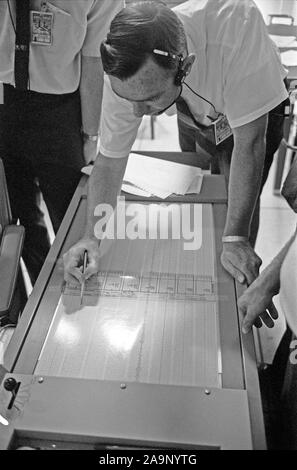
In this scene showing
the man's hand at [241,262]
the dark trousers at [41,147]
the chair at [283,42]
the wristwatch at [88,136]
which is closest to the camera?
the man's hand at [241,262]

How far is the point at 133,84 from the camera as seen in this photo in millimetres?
982

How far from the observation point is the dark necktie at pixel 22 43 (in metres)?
1.45

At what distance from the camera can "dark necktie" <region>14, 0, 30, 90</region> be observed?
1.45 metres

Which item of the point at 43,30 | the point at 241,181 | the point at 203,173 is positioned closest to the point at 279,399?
the point at 241,181

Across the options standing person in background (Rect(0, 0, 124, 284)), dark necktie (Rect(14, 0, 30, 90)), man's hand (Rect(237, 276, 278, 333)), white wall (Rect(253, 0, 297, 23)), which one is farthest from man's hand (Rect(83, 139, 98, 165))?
white wall (Rect(253, 0, 297, 23))

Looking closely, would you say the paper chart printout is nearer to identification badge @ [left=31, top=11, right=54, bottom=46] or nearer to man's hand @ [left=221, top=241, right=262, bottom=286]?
man's hand @ [left=221, top=241, right=262, bottom=286]

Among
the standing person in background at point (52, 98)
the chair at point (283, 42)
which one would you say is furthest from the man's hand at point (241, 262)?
the chair at point (283, 42)

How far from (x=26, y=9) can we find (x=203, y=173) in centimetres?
75

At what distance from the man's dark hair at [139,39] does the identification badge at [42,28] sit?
0.59 meters

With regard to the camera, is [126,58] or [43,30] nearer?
[126,58]

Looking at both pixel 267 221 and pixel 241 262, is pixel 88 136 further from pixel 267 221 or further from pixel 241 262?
pixel 267 221

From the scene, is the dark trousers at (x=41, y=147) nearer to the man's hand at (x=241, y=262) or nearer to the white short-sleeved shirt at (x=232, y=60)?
the white short-sleeved shirt at (x=232, y=60)

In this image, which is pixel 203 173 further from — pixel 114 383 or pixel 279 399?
pixel 114 383

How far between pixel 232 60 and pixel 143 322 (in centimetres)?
65
